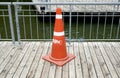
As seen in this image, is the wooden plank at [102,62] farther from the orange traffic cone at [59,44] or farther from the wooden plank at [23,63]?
the wooden plank at [23,63]

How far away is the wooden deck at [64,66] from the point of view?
347 cm

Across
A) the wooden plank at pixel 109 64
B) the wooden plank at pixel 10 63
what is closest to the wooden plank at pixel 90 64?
the wooden plank at pixel 109 64

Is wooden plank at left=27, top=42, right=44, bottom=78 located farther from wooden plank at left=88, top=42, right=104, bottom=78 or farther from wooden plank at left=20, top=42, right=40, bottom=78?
wooden plank at left=88, top=42, right=104, bottom=78

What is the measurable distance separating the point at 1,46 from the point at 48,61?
147cm

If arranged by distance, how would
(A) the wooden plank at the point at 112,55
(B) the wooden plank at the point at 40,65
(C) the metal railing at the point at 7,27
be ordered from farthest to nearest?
(C) the metal railing at the point at 7,27
(A) the wooden plank at the point at 112,55
(B) the wooden plank at the point at 40,65

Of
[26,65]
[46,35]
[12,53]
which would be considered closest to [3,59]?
[12,53]

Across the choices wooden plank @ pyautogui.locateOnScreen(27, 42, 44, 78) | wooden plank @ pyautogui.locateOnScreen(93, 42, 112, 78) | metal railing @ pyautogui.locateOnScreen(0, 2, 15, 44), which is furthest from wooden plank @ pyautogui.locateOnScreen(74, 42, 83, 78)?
metal railing @ pyautogui.locateOnScreen(0, 2, 15, 44)

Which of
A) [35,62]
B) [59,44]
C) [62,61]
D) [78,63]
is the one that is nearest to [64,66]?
[62,61]

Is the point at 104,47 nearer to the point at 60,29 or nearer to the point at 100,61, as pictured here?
the point at 100,61

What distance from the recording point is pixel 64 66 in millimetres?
3729

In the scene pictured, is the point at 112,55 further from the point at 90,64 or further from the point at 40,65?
the point at 40,65

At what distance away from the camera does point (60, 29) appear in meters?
3.79

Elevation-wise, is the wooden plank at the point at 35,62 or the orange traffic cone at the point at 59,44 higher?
the orange traffic cone at the point at 59,44

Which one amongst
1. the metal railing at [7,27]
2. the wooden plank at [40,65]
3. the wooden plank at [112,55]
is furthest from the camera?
the metal railing at [7,27]
